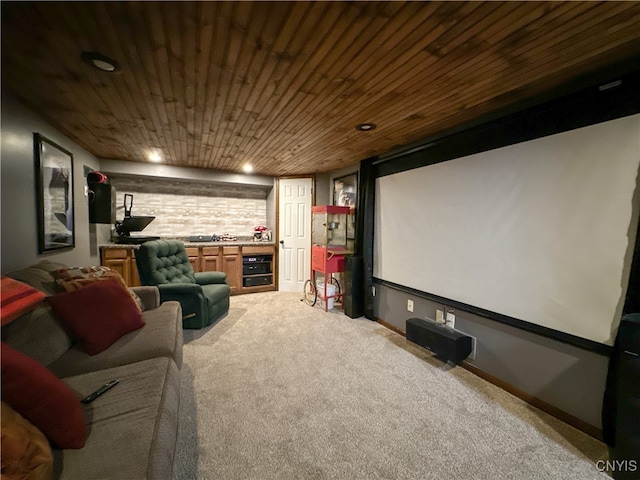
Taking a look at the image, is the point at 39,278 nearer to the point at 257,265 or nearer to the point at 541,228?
the point at 257,265

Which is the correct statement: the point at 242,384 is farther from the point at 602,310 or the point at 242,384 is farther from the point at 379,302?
the point at 602,310

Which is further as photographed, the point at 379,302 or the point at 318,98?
the point at 379,302

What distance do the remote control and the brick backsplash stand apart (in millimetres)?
3898

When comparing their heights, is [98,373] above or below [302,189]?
below

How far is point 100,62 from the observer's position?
1.51 metres

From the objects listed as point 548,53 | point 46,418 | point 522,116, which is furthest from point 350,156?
point 46,418

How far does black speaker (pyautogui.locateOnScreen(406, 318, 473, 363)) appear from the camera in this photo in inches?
89.4

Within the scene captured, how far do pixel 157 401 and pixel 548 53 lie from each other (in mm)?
2634

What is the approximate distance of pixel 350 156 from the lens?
3633 millimetres

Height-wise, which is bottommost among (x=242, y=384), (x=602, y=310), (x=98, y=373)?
(x=242, y=384)

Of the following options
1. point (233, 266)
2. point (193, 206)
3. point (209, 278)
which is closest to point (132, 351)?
point (209, 278)

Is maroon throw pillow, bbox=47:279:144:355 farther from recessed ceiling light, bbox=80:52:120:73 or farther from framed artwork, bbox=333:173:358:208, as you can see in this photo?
framed artwork, bbox=333:173:358:208

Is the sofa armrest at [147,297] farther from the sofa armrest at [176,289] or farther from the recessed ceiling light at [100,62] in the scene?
the recessed ceiling light at [100,62]

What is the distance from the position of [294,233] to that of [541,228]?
12.3ft
